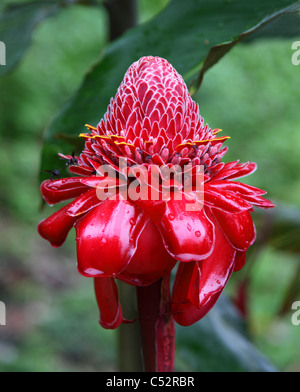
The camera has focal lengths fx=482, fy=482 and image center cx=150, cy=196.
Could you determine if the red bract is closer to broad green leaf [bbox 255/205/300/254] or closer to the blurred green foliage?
broad green leaf [bbox 255/205/300/254]

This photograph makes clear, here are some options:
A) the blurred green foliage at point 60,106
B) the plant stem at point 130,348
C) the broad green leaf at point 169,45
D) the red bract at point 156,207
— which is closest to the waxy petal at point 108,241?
the red bract at point 156,207

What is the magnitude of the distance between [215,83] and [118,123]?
172 cm

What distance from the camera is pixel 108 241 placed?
0.28 m

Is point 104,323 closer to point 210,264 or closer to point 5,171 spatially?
point 210,264

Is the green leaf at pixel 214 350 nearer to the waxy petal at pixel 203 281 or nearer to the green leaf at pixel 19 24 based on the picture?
the waxy petal at pixel 203 281

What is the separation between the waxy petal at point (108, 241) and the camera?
0.91ft

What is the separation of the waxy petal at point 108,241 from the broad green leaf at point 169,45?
150 millimetres

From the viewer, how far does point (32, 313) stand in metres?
1.49

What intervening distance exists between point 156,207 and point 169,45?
0.22m

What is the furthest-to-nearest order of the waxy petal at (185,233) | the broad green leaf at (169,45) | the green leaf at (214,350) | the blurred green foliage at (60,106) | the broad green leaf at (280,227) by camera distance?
the blurred green foliage at (60,106) → the broad green leaf at (280,227) → the green leaf at (214,350) → the broad green leaf at (169,45) → the waxy petal at (185,233)

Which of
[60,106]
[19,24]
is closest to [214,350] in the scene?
[19,24]

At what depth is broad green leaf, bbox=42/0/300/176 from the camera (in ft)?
1.35

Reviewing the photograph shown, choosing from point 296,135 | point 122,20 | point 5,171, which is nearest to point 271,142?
point 296,135

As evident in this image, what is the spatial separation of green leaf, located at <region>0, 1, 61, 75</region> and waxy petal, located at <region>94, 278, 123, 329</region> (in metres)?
0.34
